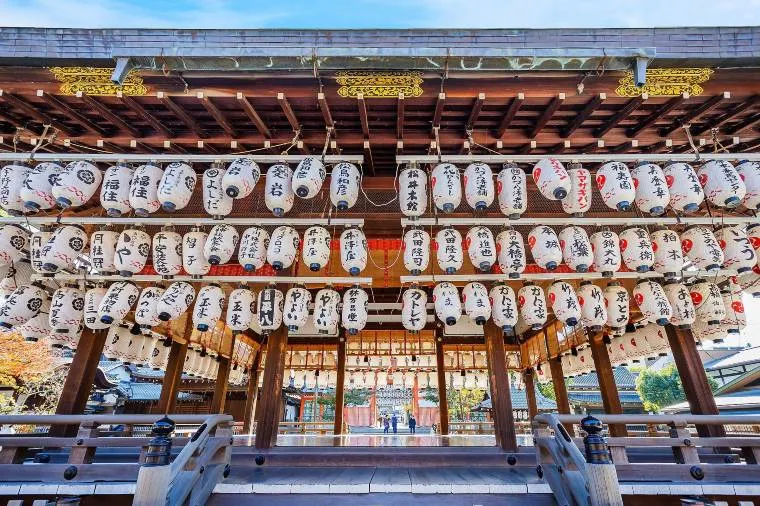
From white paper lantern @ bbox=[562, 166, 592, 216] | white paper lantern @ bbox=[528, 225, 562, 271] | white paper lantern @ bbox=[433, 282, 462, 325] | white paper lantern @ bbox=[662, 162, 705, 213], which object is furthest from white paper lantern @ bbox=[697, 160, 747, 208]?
white paper lantern @ bbox=[433, 282, 462, 325]

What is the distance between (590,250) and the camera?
6035 mm

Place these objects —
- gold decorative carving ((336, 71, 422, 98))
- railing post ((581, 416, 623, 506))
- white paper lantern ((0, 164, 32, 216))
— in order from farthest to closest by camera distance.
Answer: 1. white paper lantern ((0, 164, 32, 216))
2. gold decorative carving ((336, 71, 422, 98))
3. railing post ((581, 416, 623, 506))

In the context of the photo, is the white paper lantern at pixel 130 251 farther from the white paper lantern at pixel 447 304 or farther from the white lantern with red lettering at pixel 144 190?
the white paper lantern at pixel 447 304

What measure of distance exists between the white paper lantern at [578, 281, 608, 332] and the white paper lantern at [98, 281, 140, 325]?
24.8 ft

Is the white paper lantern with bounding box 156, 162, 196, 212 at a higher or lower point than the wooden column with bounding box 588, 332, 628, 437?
higher

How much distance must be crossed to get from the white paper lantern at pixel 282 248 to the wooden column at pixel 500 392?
12.8 feet

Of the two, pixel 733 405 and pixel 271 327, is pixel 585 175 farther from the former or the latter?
pixel 733 405

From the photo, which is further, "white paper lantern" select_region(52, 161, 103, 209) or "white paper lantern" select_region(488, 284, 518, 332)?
"white paper lantern" select_region(488, 284, 518, 332)

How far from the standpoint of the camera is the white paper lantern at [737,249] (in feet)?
20.5

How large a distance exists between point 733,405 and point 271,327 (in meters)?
22.7

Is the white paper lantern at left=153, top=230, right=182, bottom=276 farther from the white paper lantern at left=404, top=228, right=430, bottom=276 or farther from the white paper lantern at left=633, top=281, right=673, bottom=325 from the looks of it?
the white paper lantern at left=633, top=281, right=673, bottom=325

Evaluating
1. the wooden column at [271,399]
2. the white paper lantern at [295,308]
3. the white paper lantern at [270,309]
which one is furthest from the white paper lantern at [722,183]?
the wooden column at [271,399]

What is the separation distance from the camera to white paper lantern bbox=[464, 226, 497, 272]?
6.02 meters

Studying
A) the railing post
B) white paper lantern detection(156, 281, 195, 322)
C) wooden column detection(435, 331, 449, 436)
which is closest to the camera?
the railing post
